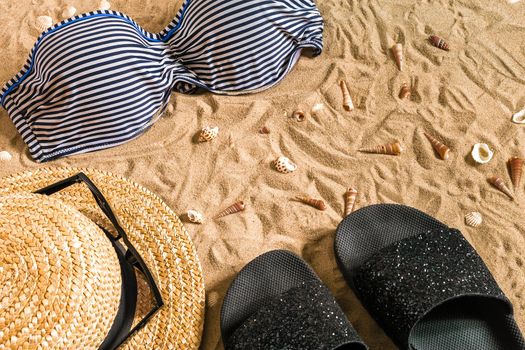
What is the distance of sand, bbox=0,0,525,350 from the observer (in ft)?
5.26

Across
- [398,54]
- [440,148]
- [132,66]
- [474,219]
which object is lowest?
[474,219]

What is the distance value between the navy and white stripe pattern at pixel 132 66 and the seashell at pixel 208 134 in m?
0.20

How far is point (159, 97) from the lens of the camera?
1906 mm

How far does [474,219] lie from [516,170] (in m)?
0.26

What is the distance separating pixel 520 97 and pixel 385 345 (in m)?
1.13

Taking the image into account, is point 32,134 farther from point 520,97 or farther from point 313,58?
point 520,97

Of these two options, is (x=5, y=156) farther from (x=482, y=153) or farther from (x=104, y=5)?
(x=482, y=153)

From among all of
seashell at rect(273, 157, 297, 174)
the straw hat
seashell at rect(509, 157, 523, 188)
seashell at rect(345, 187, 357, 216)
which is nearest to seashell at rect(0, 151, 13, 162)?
the straw hat

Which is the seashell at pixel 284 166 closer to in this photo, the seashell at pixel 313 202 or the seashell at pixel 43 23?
the seashell at pixel 313 202

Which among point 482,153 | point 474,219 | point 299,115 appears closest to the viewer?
point 474,219

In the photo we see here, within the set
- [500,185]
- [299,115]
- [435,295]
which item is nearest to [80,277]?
[435,295]

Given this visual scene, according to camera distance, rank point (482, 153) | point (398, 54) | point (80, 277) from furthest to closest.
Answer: point (398, 54), point (482, 153), point (80, 277)

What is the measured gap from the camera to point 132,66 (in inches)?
70.7

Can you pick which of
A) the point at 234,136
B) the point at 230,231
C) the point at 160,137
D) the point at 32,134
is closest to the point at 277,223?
the point at 230,231
